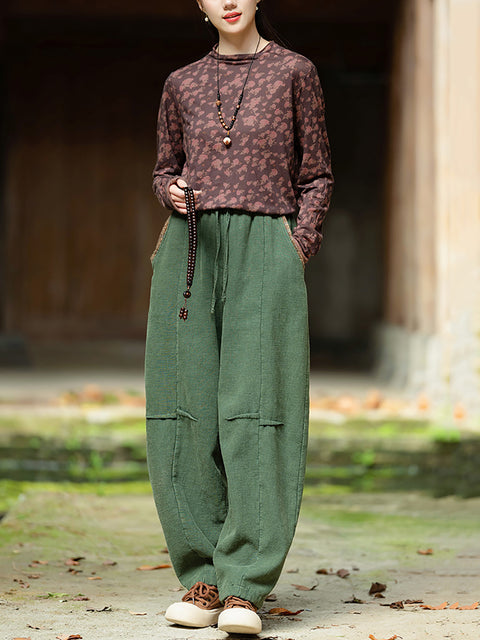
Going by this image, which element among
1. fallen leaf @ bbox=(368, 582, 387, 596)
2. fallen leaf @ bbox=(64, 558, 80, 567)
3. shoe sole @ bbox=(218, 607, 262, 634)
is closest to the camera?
shoe sole @ bbox=(218, 607, 262, 634)

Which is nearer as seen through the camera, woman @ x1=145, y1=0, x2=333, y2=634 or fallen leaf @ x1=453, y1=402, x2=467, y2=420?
woman @ x1=145, y1=0, x2=333, y2=634

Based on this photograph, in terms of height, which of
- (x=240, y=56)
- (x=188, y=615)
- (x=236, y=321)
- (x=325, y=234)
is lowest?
(x=188, y=615)

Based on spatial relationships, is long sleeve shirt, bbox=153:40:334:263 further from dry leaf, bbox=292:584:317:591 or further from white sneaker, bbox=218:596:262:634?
dry leaf, bbox=292:584:317:591

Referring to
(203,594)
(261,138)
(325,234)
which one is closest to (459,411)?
(203,594)

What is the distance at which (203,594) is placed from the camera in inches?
104

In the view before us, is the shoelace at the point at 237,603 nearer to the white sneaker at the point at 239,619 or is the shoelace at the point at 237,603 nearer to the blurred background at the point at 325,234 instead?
the white sneaker at the point at 239,619

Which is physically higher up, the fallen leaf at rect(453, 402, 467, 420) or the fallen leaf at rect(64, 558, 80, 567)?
the fallen leaf at rect(453, 402, 467, 420)

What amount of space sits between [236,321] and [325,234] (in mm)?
7854

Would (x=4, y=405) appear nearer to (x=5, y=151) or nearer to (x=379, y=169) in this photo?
(x=5, y=151)

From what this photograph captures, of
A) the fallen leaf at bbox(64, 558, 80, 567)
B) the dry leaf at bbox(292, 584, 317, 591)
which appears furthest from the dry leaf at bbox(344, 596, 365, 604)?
the fallen leaf at bbox(64, 558, 80, 567)

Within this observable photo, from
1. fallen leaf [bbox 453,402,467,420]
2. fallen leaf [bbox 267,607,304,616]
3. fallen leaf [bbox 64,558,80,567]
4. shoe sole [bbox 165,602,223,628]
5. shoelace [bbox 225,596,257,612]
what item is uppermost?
fallen leaf [bbox 453,402,467,420]

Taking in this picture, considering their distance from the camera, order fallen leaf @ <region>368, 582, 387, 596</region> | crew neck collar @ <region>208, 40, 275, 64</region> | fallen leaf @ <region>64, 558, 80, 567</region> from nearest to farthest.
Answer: crew neck collar @ <region>208, 40, 275, 64</region> < fallen leaf @ <region>368, 582, 387, 596</region> < fallen leaf @ <region>64, 558, 80, 567</region>

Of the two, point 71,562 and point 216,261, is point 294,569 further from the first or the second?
point 216,261

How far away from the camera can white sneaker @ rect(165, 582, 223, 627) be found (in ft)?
8.53
